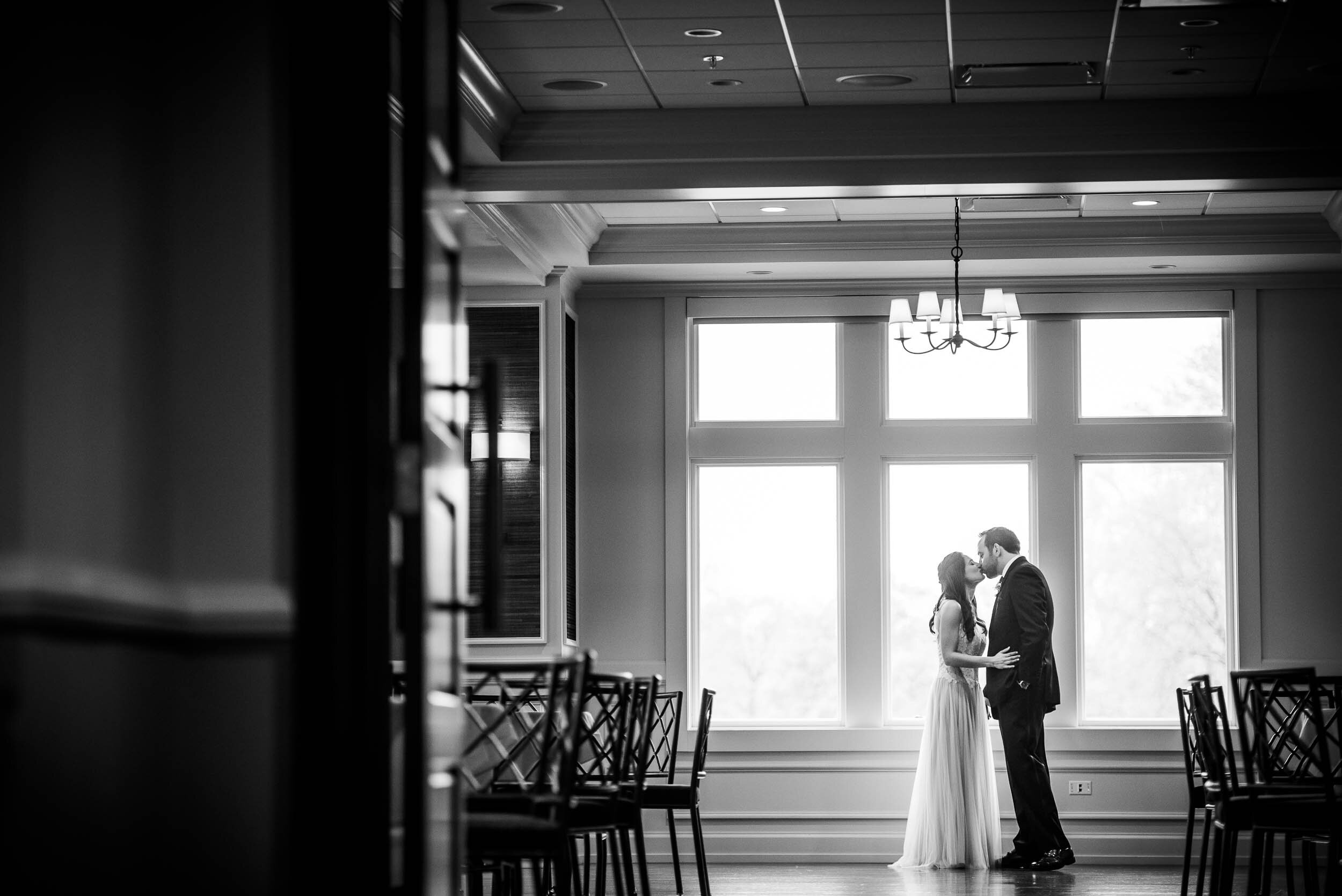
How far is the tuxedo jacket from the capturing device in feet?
29.5

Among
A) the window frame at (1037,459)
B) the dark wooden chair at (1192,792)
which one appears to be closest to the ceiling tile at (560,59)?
the dark wooden chair at (1192,792)

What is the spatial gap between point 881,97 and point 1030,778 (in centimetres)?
408

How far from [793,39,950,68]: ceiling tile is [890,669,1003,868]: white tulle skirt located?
3.97 meters

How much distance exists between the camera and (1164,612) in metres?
9.76

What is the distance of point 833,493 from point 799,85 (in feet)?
12.5

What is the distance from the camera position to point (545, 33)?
5953 millimetres

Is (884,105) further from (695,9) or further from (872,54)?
(695,9)

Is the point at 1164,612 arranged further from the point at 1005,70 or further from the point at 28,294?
the point at 28,294

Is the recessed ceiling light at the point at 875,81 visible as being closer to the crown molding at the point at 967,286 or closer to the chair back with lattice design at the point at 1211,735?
the chair back with lattice design at the point at 1211,735

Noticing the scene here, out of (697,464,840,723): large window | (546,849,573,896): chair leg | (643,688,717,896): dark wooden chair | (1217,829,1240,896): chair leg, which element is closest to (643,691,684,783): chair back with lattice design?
(697,464,840,723): large window

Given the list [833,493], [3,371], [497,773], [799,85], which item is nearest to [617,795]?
[497,773]

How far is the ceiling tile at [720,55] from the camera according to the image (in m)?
6.17

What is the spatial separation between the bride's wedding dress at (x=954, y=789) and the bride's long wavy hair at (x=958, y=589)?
285mm

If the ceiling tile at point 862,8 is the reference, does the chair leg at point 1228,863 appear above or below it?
below
